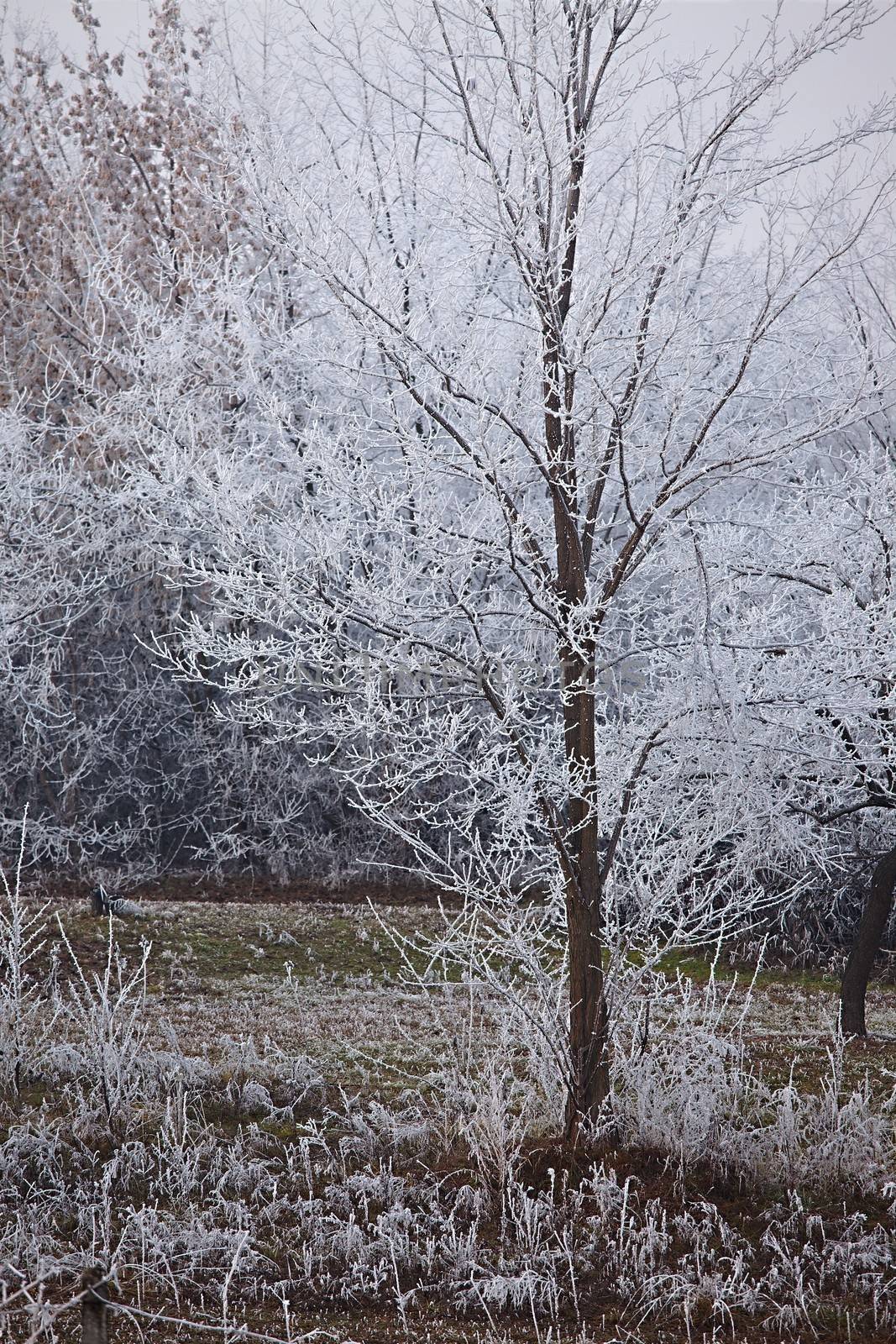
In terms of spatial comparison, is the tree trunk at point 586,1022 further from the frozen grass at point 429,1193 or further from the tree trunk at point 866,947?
the tree trunk at point 866,947

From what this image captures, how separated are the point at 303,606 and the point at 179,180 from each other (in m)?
11.9

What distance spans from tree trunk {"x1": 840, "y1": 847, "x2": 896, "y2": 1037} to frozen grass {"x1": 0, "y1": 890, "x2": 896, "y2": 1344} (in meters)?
1.67

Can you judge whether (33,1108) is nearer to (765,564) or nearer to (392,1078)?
(392,1078)

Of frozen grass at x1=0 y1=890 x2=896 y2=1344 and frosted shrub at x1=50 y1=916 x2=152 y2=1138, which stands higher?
frosted shrub at x1=50 y1=916 x2=152 y2=1138

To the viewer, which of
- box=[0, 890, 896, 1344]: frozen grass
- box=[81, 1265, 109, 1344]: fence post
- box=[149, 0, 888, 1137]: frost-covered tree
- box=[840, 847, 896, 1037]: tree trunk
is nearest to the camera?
box=[81, 1265, 109, 1344]: fence post

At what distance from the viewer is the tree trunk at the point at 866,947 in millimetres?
8492

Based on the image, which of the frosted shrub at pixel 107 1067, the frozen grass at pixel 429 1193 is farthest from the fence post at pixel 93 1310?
the frosted shrub at pixel 107 1067

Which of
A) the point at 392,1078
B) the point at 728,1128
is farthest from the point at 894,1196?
the point at 392,1078

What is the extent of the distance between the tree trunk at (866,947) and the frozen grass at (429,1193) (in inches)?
65.9

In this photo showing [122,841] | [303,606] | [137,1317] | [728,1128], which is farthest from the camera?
[122,841]

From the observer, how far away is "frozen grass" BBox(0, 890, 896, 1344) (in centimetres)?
386

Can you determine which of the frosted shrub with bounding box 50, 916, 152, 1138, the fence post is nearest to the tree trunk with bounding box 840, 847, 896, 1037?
the frosted shrub with bounding box 50, 916, 152, 1138

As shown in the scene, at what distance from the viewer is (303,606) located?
580 cm

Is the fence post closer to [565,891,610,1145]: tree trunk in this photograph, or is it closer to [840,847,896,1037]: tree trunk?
[565,891,610,1145]: tree trunk
